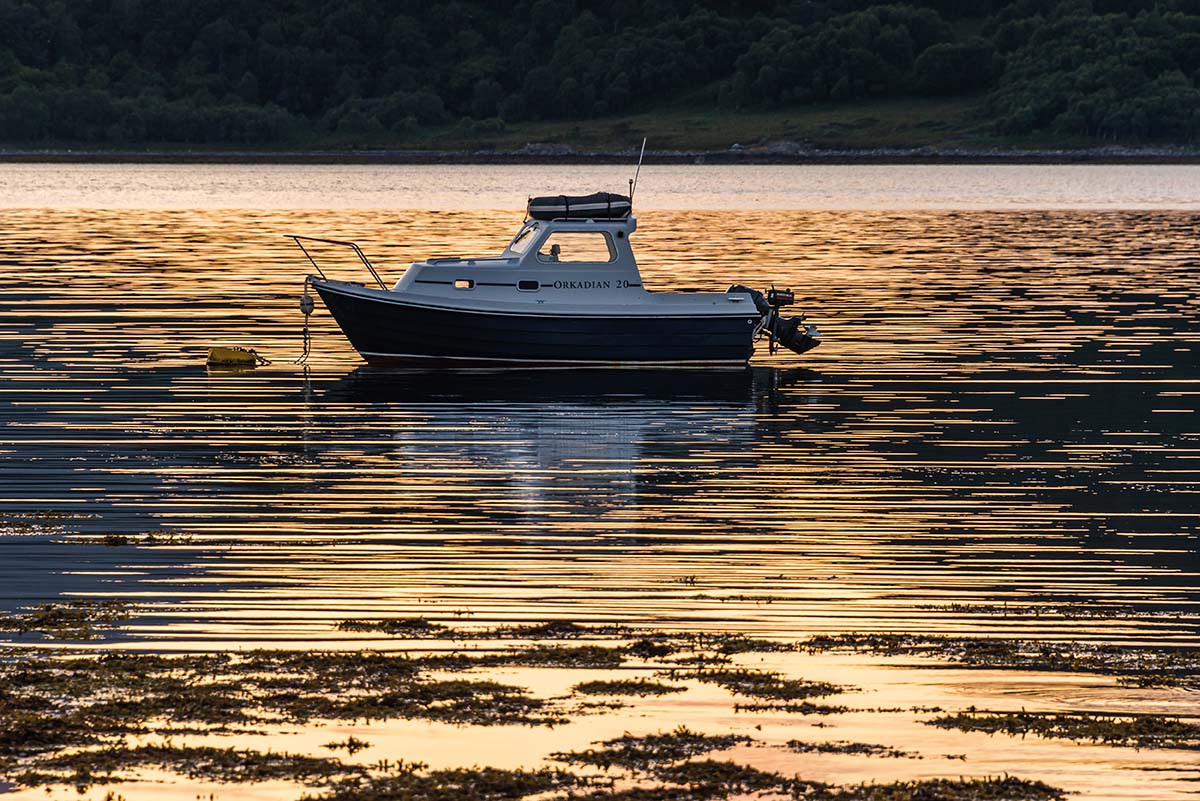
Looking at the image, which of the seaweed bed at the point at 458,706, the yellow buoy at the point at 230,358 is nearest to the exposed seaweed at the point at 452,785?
the seaweed bed at the point at 458,706

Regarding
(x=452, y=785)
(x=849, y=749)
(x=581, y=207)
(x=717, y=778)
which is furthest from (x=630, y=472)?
(x=452, y=785)

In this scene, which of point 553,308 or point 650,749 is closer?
point 650,749

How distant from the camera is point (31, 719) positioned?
11.9m

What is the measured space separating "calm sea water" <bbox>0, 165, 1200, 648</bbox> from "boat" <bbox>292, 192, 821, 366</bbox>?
60 cm

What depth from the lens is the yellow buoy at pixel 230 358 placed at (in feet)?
108

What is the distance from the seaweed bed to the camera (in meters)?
11.0

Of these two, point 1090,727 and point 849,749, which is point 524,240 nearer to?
point 1090,727

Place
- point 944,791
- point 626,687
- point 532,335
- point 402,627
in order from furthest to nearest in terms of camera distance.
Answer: point 532,335, point 402,627, point 626,687, point 944,791

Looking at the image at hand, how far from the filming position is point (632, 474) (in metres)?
22.4

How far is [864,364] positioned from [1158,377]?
5154 mm

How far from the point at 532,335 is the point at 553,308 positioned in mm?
634

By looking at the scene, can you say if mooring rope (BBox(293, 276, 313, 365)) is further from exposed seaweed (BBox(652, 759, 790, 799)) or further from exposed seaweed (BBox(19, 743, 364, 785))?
exposed seaweed (BBox(652, 759, 790, 799))

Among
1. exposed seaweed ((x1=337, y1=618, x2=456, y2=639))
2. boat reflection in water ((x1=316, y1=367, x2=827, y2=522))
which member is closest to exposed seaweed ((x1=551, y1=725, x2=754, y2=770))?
exposed seaweed ((x1=337, y1=618, x2=456, y2=639))

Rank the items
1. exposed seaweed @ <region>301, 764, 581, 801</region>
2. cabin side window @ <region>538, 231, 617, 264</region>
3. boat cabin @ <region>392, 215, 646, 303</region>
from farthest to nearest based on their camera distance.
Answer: cabin side window @ <region>538, 231, 617, 264</region>
boat cabin @ <region>392, 215, 646, 303</region>
exposed seaweed @ <region>301, 764, 581, 801</region>
